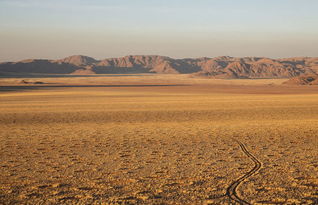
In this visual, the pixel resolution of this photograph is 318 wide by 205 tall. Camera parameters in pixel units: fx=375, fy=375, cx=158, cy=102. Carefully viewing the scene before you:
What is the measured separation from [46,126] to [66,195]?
9.65 metres

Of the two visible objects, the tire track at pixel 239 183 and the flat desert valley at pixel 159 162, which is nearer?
the tire track at pixel 239 183

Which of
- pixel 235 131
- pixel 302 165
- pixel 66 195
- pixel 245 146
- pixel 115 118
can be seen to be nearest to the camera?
pixel 66 195

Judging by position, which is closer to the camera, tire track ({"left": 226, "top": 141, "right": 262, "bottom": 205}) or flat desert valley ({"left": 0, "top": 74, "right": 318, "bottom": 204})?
tire track ({"left": 226, "top": 141, "right": 262, "bottom": 205})

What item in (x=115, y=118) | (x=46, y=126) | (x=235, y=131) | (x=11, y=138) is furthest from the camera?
(x=115, y=118)

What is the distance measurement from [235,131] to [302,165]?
545 cm

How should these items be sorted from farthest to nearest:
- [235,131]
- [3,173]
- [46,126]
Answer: [46,126] < [235,131] < [3,173]

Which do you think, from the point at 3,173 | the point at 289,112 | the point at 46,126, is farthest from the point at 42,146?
the point at 289,112

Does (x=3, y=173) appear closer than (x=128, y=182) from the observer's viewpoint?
No

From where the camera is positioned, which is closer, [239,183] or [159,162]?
[239,183]

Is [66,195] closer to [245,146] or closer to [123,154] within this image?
[123,154]

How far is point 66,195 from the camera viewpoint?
641 cm

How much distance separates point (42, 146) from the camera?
36.2 feet

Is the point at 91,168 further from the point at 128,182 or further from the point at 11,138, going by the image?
the point at 11,138

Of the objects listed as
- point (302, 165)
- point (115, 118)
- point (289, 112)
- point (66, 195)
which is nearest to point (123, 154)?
point (66, 195)
